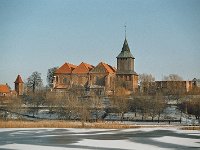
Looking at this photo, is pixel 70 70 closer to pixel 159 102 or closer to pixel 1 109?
pixel 1 109

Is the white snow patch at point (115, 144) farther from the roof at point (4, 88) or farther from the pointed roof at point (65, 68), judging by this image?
the roof at point (4, 88)

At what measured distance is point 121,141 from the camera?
2684 cm

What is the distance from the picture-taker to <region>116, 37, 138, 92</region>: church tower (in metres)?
84.2

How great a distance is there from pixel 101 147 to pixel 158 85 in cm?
6081

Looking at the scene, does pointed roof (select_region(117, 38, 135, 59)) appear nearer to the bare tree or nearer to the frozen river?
the bare tree

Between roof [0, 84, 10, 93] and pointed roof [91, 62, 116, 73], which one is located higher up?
pointed roof [91, 62, 116, 73]

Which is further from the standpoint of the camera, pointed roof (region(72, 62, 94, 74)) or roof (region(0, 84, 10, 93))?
roof (region(0, 84, 10, 93))

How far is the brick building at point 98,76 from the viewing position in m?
83.9

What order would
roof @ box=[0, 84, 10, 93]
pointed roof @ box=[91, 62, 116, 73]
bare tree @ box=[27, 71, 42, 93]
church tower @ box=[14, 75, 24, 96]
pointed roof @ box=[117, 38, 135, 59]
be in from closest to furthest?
pointed roof @ box=[91, 62, 116, 73]
pointed roof @ box=[117, 38, 135, 59]
bare tree @ box=[27, 71, 42, 93]
church tower @ box=[14, 75, 24, 96]
roof @ box=[0, 84, 10, 93]

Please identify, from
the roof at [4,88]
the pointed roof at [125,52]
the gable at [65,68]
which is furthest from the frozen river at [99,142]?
the roof at [4,88]

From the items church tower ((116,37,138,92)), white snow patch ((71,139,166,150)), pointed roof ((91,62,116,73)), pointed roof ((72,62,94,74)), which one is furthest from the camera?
pointed roof ((72,62,94,74))

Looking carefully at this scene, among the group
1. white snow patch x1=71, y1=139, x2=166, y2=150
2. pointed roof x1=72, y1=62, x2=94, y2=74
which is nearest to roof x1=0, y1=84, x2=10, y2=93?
pointed roof x1=72, y1=62, x2=94, y2=74

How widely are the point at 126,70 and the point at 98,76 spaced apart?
22.9 ft

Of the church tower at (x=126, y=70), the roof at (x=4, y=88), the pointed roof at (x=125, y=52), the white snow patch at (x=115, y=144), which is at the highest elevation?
Answer: the pointed roof at (x=125, y=52)
